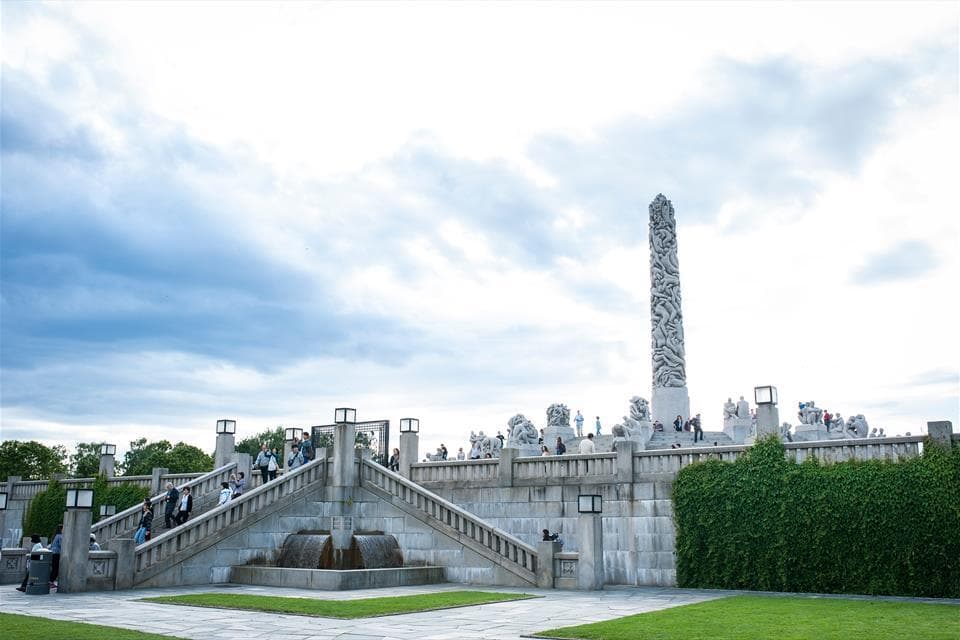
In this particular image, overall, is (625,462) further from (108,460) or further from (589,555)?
(108,460)

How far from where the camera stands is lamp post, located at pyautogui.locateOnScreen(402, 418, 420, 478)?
32031 mm

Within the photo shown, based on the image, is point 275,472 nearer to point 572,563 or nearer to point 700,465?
point 572,563

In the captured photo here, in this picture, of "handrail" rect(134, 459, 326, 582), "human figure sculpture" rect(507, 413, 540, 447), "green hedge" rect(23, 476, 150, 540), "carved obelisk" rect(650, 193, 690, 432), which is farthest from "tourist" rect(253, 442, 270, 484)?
"carved obelisk" rect(650, 193, 690, 432)

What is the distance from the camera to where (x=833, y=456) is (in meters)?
23.7

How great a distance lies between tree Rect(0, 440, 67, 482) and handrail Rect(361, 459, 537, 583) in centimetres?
5782

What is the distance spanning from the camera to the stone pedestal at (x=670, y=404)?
51188 millimetres

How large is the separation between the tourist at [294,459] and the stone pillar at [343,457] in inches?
81.5

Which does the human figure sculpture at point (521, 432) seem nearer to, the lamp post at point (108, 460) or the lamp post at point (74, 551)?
the lamp post at point (108, 460)

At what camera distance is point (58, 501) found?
1665 inches

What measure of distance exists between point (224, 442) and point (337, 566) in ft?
38.6

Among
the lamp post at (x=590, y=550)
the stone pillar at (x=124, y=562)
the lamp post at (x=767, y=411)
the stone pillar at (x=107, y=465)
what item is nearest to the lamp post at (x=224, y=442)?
the stone pillar at (x=107, y=465)

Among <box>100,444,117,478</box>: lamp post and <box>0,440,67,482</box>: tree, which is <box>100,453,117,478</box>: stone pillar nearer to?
<box>100,444,117,478</box>: lamp post

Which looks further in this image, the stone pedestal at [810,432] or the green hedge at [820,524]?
the stone pedestal at [810,432]

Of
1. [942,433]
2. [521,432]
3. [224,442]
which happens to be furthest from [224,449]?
[942,433]
